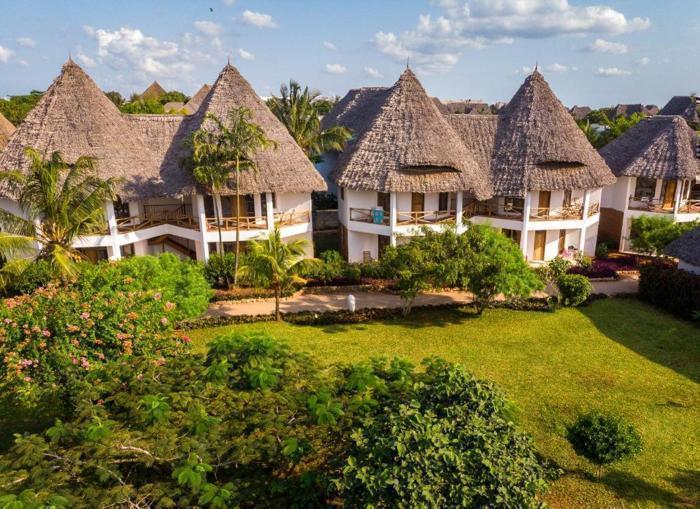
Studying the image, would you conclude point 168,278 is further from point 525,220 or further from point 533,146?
point 533,146

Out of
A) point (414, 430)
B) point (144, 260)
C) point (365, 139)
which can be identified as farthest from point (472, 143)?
point (414, 430)

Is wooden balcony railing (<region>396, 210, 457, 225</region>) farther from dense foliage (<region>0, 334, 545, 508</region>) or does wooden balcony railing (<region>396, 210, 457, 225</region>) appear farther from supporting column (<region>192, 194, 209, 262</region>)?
dense foliage (<region>0, 334, 545, 508</region>)

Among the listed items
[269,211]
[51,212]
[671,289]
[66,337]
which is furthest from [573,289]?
[51,212]

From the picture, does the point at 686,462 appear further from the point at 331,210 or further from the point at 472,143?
the point at 331,210

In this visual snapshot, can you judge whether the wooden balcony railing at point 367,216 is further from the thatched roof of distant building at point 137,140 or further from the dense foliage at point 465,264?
the dense foliage at point 465,264

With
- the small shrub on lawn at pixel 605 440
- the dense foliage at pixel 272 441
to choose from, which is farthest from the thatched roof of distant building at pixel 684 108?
the dense foliage at pixel 272 441

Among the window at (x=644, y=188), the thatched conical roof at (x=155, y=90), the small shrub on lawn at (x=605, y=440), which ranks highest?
the thatched conical roof at (x=155, y=90)

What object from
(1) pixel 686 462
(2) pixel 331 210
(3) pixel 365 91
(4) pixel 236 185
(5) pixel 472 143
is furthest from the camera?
(3) pixel 365 91

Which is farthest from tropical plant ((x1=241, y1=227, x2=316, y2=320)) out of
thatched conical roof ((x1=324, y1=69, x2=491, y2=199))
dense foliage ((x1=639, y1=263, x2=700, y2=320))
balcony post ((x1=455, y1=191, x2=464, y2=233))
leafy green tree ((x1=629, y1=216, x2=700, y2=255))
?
leafy green tree ((x1=629, y1=216, x2=700, y2=255))
